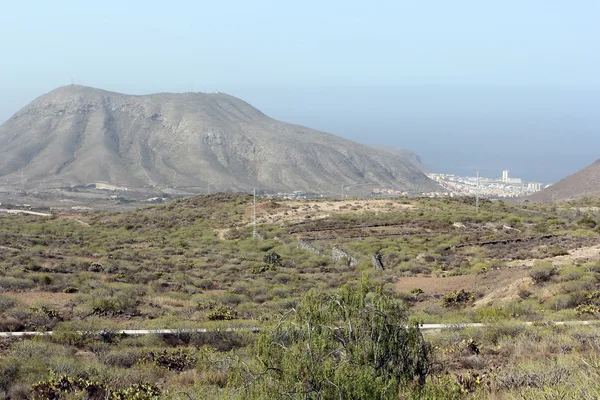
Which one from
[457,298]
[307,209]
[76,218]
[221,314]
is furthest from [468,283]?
[76,218]

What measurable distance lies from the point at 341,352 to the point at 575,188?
75.1m

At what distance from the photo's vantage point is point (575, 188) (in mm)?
73312

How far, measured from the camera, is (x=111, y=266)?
23062 mm

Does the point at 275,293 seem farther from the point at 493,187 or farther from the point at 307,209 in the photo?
the point at 493,187

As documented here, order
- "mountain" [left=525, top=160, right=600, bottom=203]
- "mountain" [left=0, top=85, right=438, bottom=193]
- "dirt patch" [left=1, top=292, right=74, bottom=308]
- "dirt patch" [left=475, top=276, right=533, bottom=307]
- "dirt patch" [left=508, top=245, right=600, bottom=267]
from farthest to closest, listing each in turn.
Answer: "mountain" [left=0, top=85, right=438, bottom=193] < "mountain" [left=525, top=160, right=600, bottom=203] < "dirt patch" [left=508, top=245, right=600, bottom=267] < "dirt patch" [left=475, top=276, right=533, bottom=307] < "dirt patch" [left=1, top=292, right=74, bottom=308]

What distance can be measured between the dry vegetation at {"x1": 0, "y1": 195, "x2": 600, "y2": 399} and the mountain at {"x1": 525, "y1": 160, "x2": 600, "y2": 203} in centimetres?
2925

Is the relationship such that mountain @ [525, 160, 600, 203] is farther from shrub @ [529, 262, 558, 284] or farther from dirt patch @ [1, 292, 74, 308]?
dirt patch @ [1, 292, 74, 308]

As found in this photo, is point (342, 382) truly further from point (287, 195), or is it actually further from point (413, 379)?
point (287, 195)

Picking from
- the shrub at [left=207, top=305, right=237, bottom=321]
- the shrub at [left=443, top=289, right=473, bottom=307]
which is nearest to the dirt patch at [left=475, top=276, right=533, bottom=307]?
the shrub at [left=443, top=289, right=473, bottom=307]

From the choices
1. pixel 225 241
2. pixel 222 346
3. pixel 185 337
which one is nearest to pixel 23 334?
pixel 185 337

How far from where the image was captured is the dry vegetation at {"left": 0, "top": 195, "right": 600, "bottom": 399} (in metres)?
8.02

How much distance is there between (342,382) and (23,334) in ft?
27.0

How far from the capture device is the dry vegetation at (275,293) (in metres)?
8.02

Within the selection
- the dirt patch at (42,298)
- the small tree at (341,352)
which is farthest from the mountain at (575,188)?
the small tree at (341,352)
